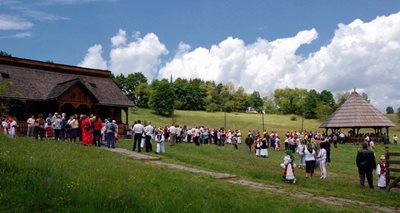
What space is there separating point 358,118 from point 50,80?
35.2 meters

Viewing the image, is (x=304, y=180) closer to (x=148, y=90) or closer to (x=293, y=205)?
(x=293, y=205)

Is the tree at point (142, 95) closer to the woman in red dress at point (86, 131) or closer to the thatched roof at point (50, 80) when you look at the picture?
the thatched roof at point (50, 80)

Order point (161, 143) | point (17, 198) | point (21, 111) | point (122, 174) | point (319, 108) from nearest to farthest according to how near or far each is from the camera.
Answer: point (17, 198)
point (122, 174)
point (161, 143)
point (21, 111)
point (319, 108)

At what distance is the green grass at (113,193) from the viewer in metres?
8.10

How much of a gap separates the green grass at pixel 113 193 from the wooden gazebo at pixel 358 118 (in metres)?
40.5

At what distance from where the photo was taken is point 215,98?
11431 cm

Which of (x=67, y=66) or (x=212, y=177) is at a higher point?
(x=67, y=66)


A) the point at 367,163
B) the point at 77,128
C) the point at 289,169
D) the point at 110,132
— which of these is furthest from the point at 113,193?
the point at 77,128

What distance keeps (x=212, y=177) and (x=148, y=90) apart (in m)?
87.2

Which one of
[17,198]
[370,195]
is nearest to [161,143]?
[370,195]

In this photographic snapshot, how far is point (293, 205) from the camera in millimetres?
10672

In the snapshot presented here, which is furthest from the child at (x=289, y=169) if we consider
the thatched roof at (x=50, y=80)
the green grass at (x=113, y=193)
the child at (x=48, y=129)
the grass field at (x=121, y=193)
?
the thatched roof at (x=50, y=80)

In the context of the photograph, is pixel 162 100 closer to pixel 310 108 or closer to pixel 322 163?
pixel 310 108

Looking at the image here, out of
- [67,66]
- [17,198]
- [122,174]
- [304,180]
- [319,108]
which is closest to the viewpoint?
[17,198]
